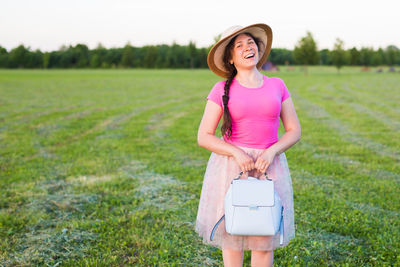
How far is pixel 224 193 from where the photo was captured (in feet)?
8.30

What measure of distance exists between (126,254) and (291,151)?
5.09m

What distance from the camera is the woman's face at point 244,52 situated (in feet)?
7.96

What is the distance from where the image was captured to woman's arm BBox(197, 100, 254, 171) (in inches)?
93.6

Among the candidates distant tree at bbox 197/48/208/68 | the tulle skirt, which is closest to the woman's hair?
the tulle skirt

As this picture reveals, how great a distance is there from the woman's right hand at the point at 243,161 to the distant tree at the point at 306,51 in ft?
188

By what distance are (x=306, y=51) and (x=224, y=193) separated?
57.6 meters

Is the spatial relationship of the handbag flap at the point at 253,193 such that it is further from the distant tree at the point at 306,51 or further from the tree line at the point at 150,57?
the tree line at the point at 150,57

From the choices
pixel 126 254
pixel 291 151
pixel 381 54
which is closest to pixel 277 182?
pixel 126 254

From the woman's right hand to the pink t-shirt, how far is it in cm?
15

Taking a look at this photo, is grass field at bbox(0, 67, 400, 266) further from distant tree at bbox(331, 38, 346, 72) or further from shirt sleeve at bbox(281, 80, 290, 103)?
distant tree at bbox(331, 38, 346, 72)

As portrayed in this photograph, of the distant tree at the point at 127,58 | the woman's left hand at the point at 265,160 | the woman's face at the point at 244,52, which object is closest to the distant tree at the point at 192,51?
the distant tree at the point at 127,58

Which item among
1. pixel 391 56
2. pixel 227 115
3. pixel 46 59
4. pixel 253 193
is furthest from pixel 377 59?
pixel 253 193

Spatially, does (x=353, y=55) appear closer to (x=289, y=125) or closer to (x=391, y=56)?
(x=391, y=56)

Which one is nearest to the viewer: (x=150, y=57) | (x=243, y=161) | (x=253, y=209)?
(x=253, y=209)
